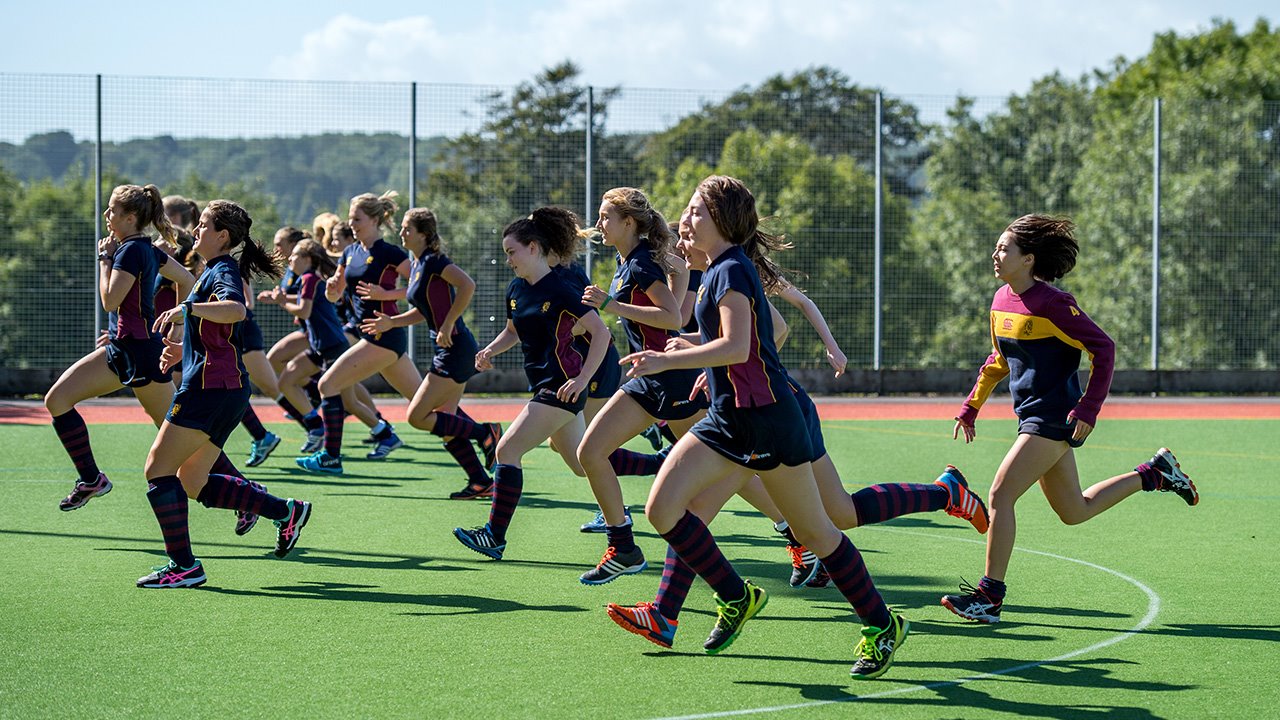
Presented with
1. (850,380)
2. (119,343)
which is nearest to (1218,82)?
(850,380)

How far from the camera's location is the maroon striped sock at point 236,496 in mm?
6941

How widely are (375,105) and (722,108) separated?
5.08 metres

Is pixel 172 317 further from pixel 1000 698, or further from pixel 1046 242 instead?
pixel 1000 698

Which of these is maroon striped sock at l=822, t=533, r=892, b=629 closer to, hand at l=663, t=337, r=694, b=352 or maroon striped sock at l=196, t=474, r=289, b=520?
hand at l=663, t=337, r=694, b=352

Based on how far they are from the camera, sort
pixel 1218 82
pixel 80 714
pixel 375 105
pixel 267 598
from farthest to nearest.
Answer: pixel 1218 82 → pixel 375 105 → pixel 267 598 → pixel 80 714

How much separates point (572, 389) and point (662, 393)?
460 mm

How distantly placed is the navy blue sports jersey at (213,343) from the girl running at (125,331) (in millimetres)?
1116

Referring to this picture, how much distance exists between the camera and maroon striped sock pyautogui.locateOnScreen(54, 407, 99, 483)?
8789 mm

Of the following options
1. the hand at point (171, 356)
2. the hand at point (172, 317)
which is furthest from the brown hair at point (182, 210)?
the hand at point (171, 356)

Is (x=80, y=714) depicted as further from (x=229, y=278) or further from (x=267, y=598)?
(x=229, y=278)

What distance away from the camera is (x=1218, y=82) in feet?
127

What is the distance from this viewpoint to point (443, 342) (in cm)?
985

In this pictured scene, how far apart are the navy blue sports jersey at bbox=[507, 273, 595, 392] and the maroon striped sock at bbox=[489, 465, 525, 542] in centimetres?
48

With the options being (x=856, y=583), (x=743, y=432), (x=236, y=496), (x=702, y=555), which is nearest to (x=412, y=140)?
(x=236, y=496)
